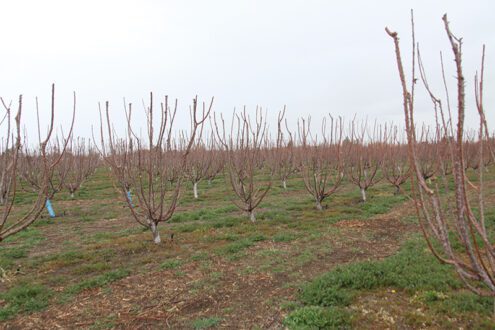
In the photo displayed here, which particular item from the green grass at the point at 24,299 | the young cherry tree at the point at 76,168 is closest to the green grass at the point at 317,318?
the green grass at the point at 24,299

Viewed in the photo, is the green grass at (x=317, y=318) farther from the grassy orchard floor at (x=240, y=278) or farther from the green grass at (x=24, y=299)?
the green grass at (x=24, y=299)

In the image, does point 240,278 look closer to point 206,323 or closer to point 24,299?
point 206,323

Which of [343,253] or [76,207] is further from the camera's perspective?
[76,207]

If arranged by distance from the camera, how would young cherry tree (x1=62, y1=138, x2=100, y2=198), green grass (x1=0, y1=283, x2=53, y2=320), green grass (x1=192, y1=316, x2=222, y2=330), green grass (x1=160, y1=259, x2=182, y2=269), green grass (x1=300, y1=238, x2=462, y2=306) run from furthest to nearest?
1. young cherry tree (x1=62, y1=138, x2=100, y2=198)
2. green grass (x1=160, y1=259, x2=182, y2=269)
3. green grass (x1=0, y1=283, x2=53, y2=320)
4. green grass (x1=300, y1=238, x2=462, y2=306)
5. green grass (x1=192, y1=316, x2=222, y2=330)

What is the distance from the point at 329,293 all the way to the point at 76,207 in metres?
11.2

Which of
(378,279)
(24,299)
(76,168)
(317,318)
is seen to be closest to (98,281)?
(24,299)

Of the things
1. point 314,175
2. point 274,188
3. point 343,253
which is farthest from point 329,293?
point 274,188

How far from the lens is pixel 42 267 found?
5422mm

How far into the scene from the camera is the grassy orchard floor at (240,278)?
3381mm

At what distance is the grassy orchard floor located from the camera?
3.38 metres

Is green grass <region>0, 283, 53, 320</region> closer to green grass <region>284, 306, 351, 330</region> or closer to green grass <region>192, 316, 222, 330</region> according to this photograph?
green grass <region>192, 316, 222, 330</region>

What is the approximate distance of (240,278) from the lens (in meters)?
4.61

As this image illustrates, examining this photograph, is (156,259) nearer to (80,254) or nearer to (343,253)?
(80,254)

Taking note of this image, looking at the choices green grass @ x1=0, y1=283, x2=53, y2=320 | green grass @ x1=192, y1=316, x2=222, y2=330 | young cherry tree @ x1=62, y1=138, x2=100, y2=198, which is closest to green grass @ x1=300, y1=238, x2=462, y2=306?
green grass @ x1=192, y1=316, x2=222, y2=330
